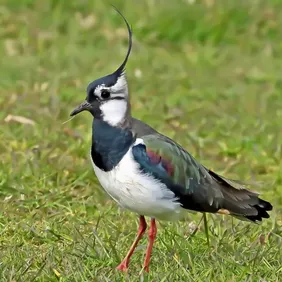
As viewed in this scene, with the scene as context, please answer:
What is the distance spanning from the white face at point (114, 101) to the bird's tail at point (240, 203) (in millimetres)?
650

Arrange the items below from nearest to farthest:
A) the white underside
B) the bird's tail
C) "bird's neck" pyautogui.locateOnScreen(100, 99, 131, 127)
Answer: the white underside
"bird's neck" pyautogui.locateOnScreen(100, 99, 131, 127)
the bird's tail

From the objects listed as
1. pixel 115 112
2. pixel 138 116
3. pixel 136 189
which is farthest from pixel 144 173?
pixel 138 116

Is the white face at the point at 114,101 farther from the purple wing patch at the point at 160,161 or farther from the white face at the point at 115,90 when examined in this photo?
the purple wing patch at the point at 160,161

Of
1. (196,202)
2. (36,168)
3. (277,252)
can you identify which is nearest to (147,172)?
(196,202)

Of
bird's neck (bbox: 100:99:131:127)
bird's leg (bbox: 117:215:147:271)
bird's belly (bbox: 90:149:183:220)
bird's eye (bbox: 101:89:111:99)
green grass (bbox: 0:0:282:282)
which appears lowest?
green grass (bbox: 0:0:282:282)

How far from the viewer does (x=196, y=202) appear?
5391 mm

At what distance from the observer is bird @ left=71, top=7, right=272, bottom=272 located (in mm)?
5160

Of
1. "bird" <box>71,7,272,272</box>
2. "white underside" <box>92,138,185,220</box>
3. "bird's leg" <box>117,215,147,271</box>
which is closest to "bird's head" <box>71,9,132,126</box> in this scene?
"bird" <box>71,7,272,272</box>

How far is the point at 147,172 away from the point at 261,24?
5547 mm

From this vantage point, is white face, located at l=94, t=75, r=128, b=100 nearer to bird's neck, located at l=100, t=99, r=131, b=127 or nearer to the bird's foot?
bird's neck, located at l=100, t=99, r=131, b=127

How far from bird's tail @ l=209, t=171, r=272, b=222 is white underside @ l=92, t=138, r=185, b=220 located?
0.39m

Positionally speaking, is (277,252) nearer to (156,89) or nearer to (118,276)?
(118,276)

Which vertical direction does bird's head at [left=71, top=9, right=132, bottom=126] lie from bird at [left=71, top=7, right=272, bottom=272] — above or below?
above

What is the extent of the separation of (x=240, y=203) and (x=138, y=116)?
2872 millimetres
